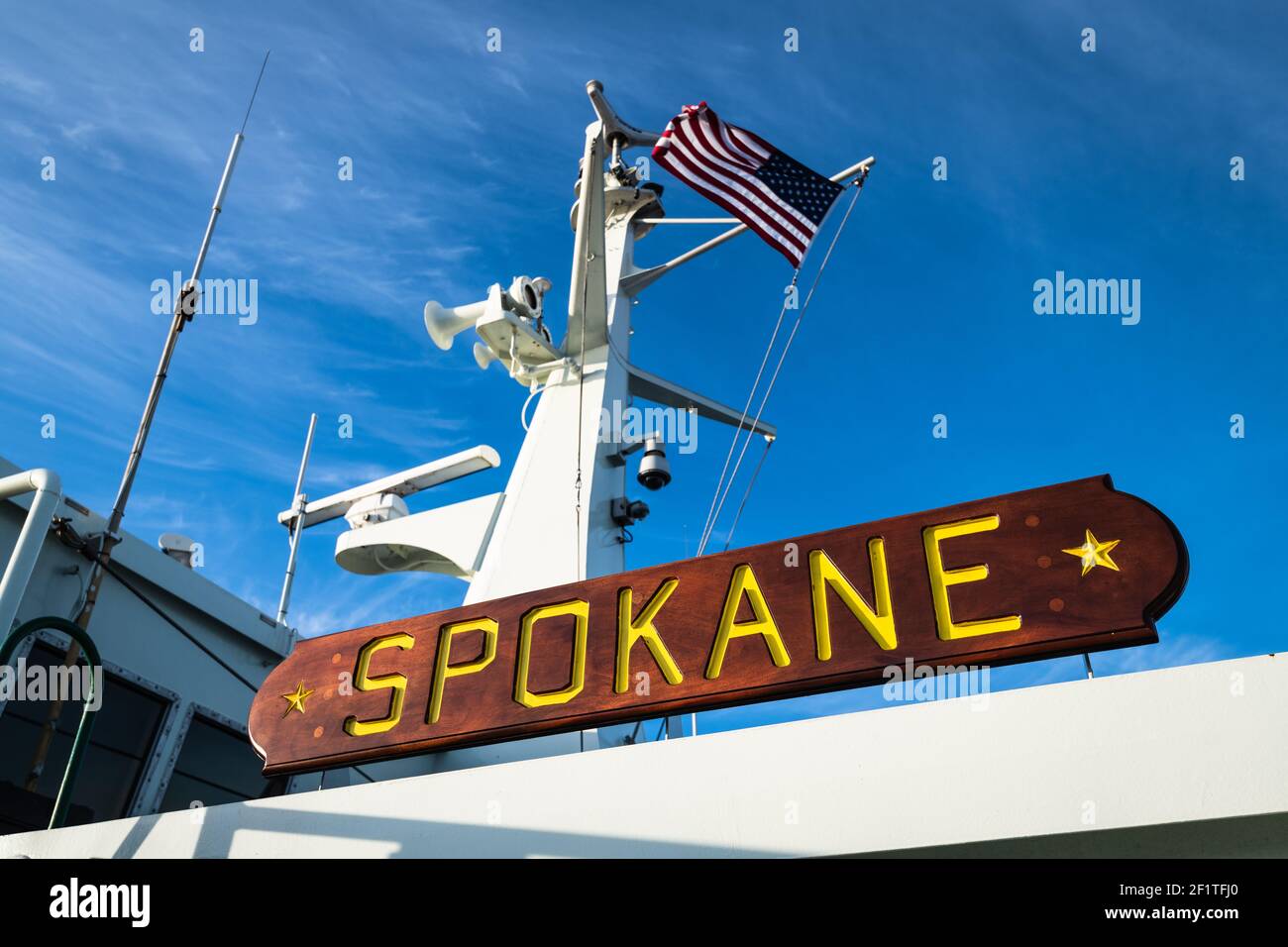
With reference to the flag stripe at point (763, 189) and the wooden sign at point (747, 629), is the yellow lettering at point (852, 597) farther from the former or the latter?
the flag stripe at point (763, 189)

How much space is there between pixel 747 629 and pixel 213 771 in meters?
5.99

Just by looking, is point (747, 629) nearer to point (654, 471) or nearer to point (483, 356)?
point (654, 471)

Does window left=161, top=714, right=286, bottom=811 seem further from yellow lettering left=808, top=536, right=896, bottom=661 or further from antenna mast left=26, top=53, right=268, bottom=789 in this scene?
yellow lettering left=808, top=536, right=896, bottom=661

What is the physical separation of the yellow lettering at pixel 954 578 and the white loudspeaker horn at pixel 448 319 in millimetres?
7601

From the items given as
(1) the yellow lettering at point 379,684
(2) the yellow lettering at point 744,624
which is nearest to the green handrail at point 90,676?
(1) the yellow lettering at point 379,684

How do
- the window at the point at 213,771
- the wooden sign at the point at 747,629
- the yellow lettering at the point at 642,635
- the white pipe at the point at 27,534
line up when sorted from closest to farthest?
1. the wooden sign at the point at 747,629
2. the white pipe at the point at 27,534
3. the yellow lettering at the point at 642,635
4. the window at the point at 213,771

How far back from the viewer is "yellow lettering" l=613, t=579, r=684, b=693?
5.21 metres

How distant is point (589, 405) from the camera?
1069 centimetres

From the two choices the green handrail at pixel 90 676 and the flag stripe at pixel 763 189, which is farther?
the flag stripe at pixel 763 189

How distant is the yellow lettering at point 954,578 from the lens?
462 centimetres
